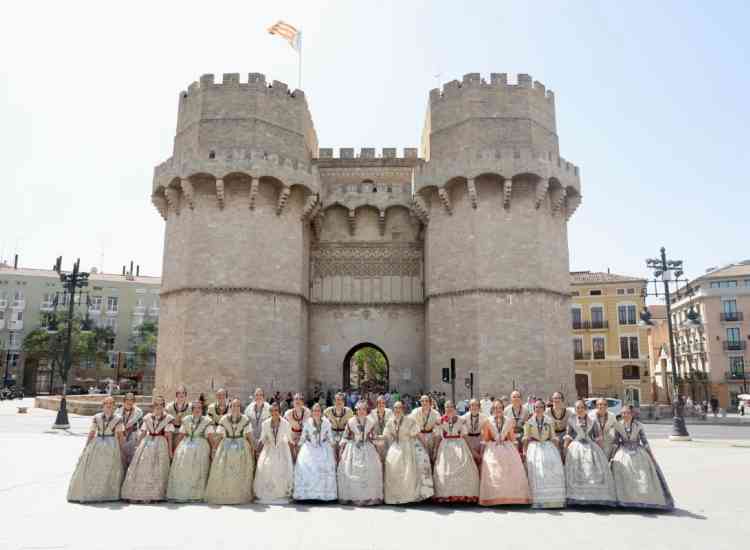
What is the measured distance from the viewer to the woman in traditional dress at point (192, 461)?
7.45 metres

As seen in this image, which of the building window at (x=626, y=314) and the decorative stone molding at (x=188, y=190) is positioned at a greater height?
the decorative stone molding at (x=188, y=190)

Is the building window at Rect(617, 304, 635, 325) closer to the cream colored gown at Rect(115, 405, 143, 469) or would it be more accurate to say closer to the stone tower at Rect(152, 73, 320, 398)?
the stone tower at Rect(152, 73, 320, 398)

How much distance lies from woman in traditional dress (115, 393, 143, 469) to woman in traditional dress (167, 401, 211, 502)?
707 mm

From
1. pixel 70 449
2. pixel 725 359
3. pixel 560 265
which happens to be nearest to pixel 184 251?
pixel 70 449

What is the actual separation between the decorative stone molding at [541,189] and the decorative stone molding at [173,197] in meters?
14.1

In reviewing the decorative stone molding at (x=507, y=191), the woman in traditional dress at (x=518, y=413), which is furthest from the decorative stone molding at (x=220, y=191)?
the woman in traditional dress at (x=518, y=413)

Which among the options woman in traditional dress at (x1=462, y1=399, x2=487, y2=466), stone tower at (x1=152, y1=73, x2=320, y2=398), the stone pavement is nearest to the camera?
the stone pavement

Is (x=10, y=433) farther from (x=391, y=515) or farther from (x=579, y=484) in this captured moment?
(x=579, y=484)

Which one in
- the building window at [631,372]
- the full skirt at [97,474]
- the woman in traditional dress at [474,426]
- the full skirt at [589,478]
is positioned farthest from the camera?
the building window at [631,372]

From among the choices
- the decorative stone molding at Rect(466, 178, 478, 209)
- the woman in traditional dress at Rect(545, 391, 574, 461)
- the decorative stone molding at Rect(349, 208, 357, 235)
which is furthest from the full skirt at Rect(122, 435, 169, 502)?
the decorative stone molding at Rect(349, 208, 357, 235)

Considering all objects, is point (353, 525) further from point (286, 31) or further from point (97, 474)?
point (286, 31)

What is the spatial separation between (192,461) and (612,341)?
35.8 metres

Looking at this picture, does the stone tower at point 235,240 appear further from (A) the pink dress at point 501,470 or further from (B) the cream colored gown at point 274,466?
(A) the pink dress at point 501,470

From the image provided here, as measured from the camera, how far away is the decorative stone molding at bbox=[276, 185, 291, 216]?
21312 millimetres
